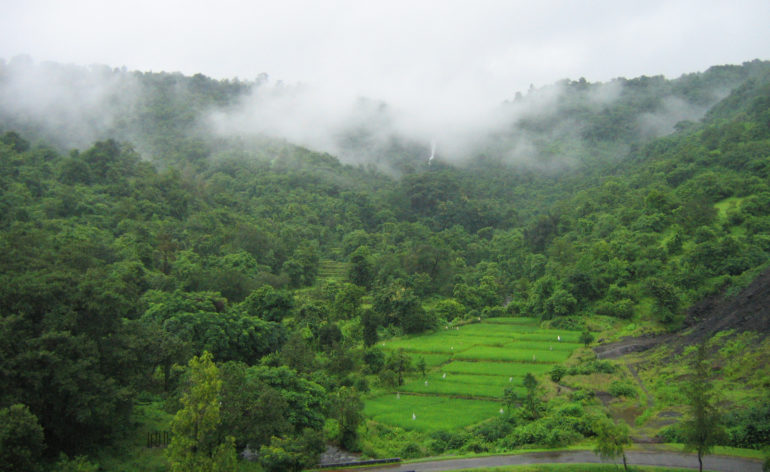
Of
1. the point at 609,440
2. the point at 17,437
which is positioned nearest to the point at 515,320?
the point at 609,440

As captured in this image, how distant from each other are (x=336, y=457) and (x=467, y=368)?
50.7 ft

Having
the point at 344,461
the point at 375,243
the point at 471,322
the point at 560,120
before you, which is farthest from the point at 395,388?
the point at 560,120

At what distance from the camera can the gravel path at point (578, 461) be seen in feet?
62.5

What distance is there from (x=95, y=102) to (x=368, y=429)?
97.3 meters

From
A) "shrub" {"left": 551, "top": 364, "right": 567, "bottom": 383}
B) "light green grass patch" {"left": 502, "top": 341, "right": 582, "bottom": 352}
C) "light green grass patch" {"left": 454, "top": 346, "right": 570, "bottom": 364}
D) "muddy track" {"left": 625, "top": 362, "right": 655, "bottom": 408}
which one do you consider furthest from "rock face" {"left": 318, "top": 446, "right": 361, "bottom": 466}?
"light green grass patch" {"left": 502, "top": 341, "right": 582, "bottom": 352}

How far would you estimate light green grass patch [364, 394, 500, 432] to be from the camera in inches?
1097

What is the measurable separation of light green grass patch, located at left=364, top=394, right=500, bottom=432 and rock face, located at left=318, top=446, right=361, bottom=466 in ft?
14.1

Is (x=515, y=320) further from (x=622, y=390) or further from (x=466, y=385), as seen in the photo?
(x=622, y=390)

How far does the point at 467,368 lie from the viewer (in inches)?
1469

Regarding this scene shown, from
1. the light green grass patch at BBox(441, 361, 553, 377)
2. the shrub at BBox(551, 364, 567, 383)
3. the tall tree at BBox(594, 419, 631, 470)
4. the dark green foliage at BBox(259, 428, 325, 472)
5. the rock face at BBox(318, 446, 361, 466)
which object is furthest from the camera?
Answer: the light green grass patch at BBox(441, 361, 553, 377)

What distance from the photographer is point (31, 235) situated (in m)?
35.7

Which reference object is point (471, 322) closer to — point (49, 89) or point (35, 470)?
point (35, 470)

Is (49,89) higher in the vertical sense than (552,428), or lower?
higher

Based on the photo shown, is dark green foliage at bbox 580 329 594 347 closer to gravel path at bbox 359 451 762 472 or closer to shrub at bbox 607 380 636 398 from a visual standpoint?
shrub at bbox 607 380 636 398
